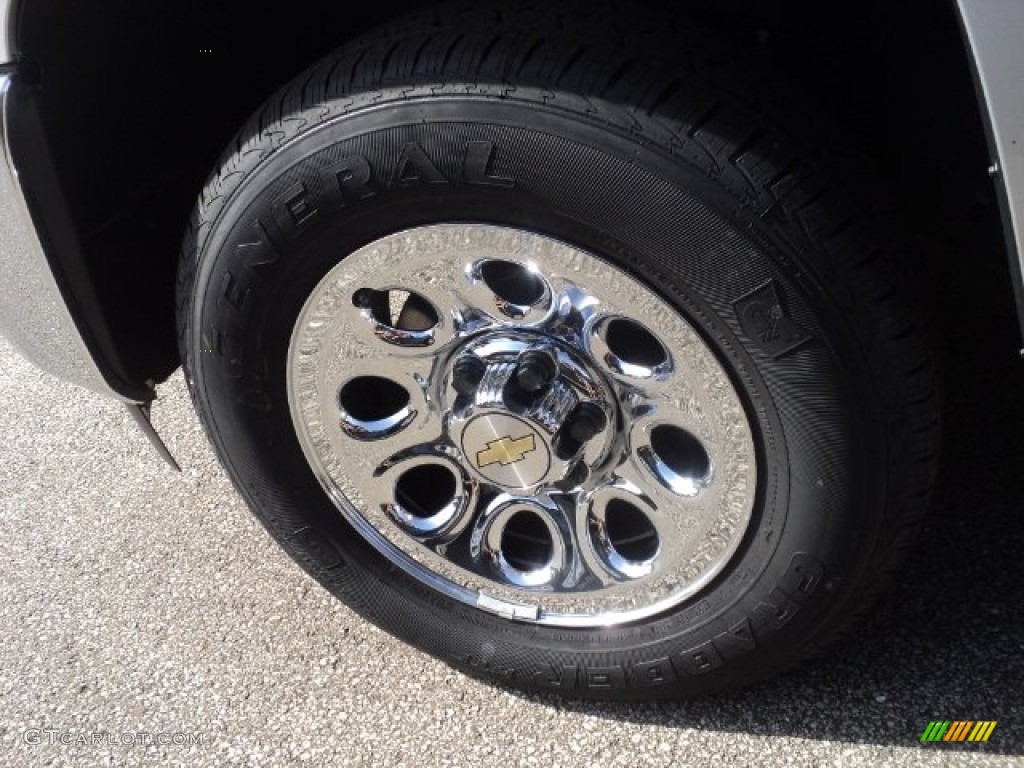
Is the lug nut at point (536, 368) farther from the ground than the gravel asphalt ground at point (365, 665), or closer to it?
farther from the ground

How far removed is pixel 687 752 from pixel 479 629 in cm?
43

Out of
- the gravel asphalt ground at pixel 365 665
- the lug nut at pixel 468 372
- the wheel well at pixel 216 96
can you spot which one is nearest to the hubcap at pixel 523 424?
the lug nut at pixel 468 372

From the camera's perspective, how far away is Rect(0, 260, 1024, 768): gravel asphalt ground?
1.84 meters

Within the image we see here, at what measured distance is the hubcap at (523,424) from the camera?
1.63 metres

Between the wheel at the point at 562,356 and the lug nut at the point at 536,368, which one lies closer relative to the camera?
the wheel at the point at 562,356

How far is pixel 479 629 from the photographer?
1.96m

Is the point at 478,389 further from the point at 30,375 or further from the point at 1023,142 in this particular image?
the point at 30,375

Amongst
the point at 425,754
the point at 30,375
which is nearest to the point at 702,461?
the point at 425,754

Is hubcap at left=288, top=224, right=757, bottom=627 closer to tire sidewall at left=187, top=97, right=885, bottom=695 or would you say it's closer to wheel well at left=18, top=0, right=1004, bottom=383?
tire sidewall at left=187, top=97, right=885, bottom=695
